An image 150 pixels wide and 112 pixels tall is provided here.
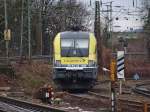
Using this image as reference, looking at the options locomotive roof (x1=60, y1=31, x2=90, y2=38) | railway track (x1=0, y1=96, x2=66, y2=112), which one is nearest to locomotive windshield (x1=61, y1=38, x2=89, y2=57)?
locomotive roof (x1=60, y1=31, x2=90, y2=38)

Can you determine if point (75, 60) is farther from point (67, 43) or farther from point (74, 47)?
point (67, 43)

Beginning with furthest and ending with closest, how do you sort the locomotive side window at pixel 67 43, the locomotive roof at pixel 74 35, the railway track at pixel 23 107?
the locomotive roof at pixel 74 35
the locomotive side window at pixel 67 43
the railway track at pixel 23 107

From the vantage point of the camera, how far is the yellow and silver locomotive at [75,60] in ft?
102

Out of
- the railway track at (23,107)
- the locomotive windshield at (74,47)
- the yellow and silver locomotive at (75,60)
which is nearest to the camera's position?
the railway track at (23,107)

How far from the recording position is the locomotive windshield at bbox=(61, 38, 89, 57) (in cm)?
3144

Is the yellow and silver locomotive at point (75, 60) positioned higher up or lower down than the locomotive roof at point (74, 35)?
lower down

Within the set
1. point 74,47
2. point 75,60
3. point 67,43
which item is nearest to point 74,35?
point 67,43

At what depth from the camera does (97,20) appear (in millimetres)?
50594

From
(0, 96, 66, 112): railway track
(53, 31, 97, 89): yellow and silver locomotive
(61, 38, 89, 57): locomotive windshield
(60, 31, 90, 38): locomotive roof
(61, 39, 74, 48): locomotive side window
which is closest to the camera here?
(0, 96, 66, 112): railway track

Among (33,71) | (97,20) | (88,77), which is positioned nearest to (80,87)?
Result: (88,77)

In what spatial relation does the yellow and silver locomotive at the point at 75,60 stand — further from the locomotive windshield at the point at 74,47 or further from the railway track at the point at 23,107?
the railway track at the point at 23,107

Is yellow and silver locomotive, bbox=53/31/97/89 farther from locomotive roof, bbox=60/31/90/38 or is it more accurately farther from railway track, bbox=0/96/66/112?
railway track, bbox=0/96/66/112

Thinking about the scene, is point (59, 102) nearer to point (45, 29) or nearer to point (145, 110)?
point (145, 110)

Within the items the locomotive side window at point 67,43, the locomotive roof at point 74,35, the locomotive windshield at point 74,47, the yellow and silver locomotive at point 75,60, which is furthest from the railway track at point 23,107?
the locomotive roof at point 74,35
